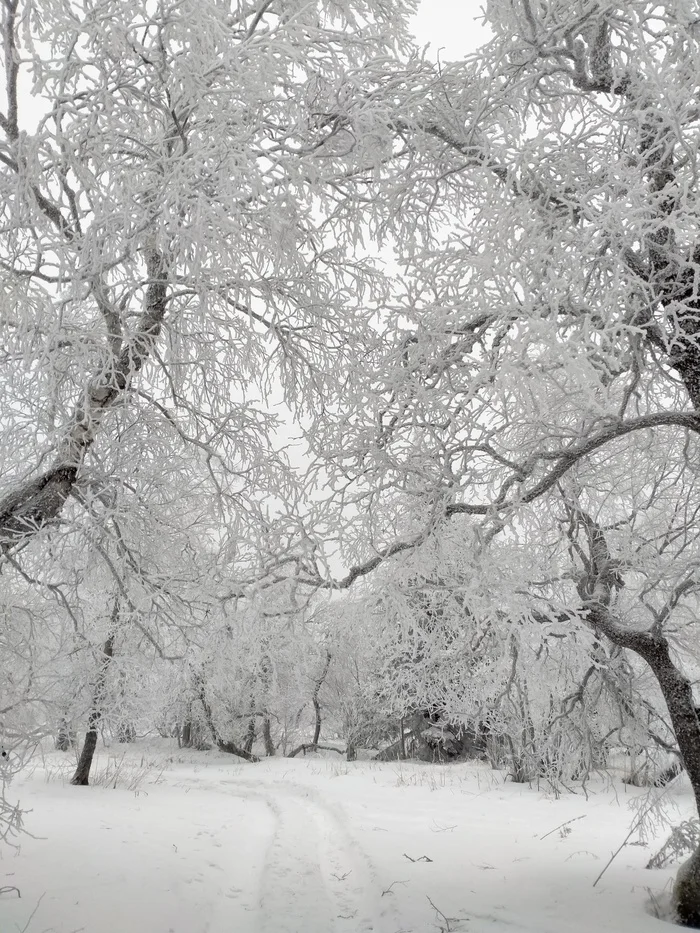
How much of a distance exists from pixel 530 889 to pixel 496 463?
3.69m

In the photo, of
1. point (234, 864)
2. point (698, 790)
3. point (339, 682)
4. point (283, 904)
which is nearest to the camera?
point (698, 790)

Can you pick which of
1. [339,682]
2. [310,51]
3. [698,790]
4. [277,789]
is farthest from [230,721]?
[310,51]

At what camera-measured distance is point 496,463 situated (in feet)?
18.1

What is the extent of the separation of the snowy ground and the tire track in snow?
0.02 meters

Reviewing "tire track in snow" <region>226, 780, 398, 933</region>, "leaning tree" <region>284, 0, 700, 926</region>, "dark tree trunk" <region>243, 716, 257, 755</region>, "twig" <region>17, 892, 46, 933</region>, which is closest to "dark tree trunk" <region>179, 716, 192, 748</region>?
"dark tree trunk" <region>243, 716, 257, 755</region>

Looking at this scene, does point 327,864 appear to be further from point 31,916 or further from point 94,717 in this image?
point 94,717

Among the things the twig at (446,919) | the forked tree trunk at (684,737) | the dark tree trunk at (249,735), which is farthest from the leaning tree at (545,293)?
the dark tree trunk at (249,735)

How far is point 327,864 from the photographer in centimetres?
695

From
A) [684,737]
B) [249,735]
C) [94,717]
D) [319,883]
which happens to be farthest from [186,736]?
[684,737]

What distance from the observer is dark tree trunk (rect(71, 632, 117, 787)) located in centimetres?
1071

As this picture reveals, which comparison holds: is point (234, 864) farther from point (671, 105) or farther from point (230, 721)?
point (230, 721)

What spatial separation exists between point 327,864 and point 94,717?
626 cm

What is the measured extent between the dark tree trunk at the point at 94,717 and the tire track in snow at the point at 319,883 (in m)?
3.36

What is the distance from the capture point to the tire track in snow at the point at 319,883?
16.6 ft
